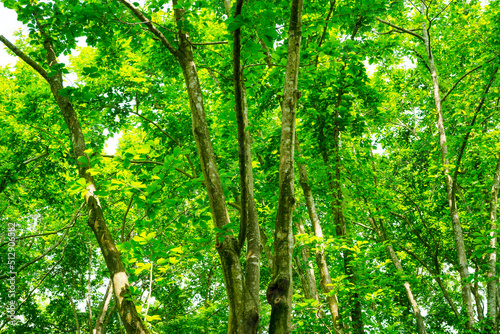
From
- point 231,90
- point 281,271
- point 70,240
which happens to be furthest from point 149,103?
point 70,240

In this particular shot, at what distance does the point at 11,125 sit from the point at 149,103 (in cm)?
399

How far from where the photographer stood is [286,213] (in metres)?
2.38

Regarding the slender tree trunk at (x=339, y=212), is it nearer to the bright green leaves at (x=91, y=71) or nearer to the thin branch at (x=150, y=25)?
the thin branch at (x=150, y=25)

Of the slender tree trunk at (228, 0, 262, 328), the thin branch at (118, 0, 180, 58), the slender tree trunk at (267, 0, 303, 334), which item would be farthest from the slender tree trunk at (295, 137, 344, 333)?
the thin branch at (118, 0, 180, 58)

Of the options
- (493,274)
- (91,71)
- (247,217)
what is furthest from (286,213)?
(493,274)

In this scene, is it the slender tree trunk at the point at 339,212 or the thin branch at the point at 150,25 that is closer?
the thin branch at the point at 150,25

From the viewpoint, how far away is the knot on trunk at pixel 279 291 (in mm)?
2227

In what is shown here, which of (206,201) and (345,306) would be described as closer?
(206,201)

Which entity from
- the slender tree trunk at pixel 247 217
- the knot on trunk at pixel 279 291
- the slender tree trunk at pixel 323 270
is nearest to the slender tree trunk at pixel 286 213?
the knot on trunk at pixel 279 291

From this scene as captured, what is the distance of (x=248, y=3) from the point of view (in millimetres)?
2943

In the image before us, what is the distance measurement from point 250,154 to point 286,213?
0.72 m

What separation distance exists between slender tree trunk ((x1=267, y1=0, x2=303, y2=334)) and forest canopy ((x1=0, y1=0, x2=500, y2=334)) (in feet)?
0.04

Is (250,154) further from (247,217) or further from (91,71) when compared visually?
(91,71)

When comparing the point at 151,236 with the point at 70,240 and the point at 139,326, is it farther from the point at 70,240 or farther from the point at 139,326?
the point at 70,240
